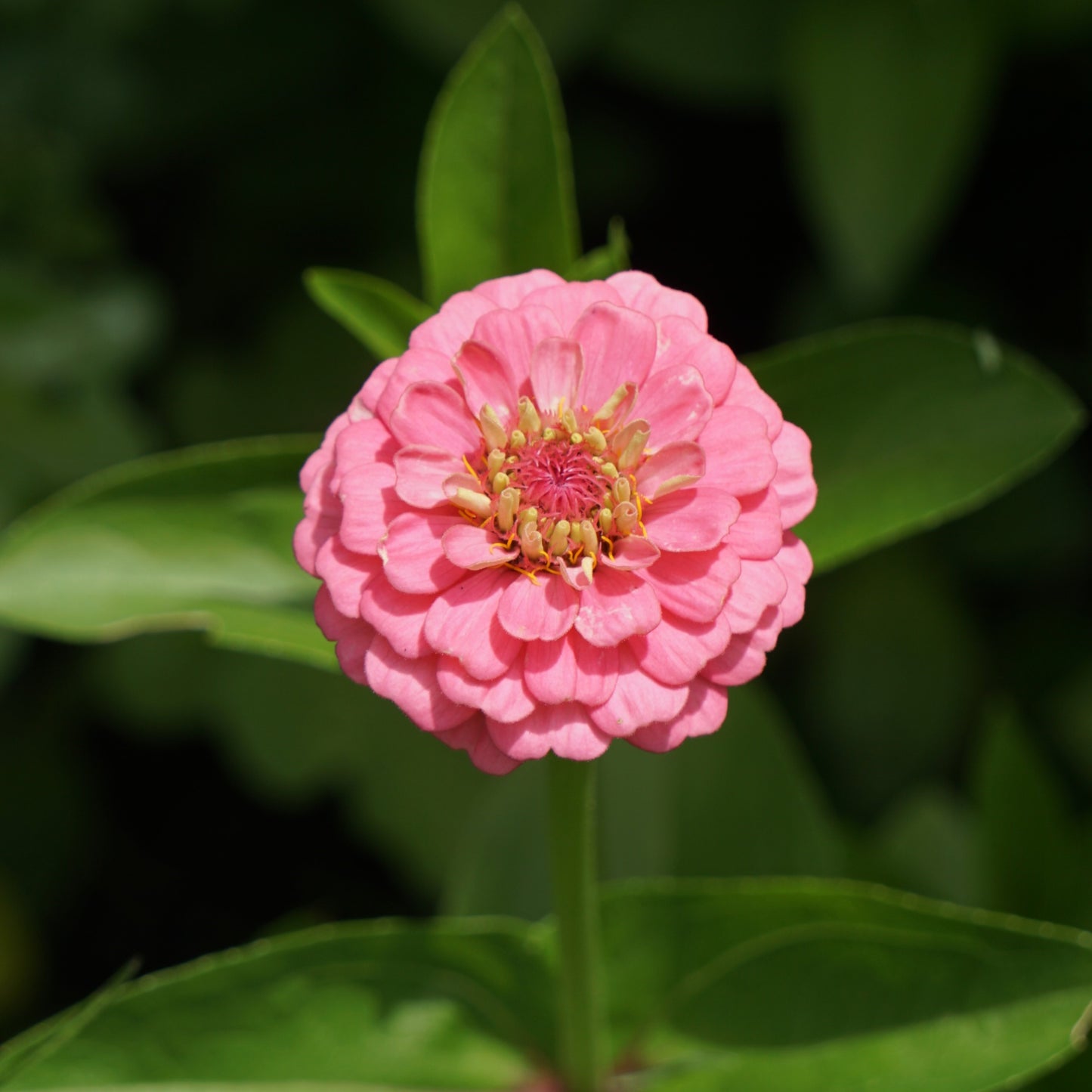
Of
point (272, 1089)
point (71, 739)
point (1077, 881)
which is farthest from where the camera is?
point (71, 739)

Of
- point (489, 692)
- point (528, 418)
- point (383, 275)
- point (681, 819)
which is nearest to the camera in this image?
point (489, 692)

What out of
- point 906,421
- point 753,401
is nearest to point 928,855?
point 906,421

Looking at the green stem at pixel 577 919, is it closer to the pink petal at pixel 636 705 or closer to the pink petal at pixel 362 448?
the pink petal at pixel 636 705

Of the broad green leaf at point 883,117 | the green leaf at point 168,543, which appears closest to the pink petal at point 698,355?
the green leaf at point 168,543

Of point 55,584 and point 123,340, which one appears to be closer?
point 55,584

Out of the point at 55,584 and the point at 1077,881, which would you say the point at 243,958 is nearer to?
the point at 55,584

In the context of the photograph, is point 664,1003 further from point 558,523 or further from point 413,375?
point 413,375

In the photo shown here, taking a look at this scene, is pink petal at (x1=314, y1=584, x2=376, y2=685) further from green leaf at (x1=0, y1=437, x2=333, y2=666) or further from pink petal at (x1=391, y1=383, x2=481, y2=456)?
green leaf at (x1=0, y1=437, x2=333, y2=666)

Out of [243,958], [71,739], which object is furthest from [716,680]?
[71,739]
